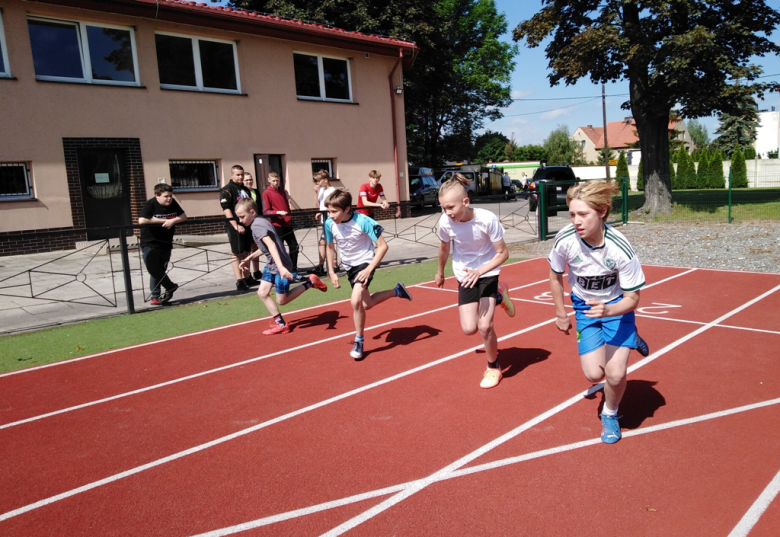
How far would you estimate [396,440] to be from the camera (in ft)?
13.8

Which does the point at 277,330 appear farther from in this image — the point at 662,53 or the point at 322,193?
the point at 662,53

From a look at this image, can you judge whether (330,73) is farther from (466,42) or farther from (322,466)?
(466,42)

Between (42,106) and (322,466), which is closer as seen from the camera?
(322,466)

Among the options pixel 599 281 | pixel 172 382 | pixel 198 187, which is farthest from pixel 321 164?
pixel 599 281

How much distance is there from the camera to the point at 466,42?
42.5 metres

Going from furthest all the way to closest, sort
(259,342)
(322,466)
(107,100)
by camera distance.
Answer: (107,100) → (259,342) → (322,466)

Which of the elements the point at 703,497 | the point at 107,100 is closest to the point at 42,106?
the point at 107,100

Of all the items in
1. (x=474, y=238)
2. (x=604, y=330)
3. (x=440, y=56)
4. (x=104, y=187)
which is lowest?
(x=604, y=330)

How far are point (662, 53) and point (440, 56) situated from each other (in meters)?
14.1

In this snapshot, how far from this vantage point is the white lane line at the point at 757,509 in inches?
117

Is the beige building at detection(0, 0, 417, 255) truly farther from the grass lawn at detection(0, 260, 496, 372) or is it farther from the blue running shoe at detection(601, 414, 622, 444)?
the blue running shoe at detection(601, 414, 622, 444)

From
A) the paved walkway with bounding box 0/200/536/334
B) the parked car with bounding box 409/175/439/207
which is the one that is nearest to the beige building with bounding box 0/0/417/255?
the paved walkway with bounding box 0/200/536/334

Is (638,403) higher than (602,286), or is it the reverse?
(602,286)

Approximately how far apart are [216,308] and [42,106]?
9.52 metres
